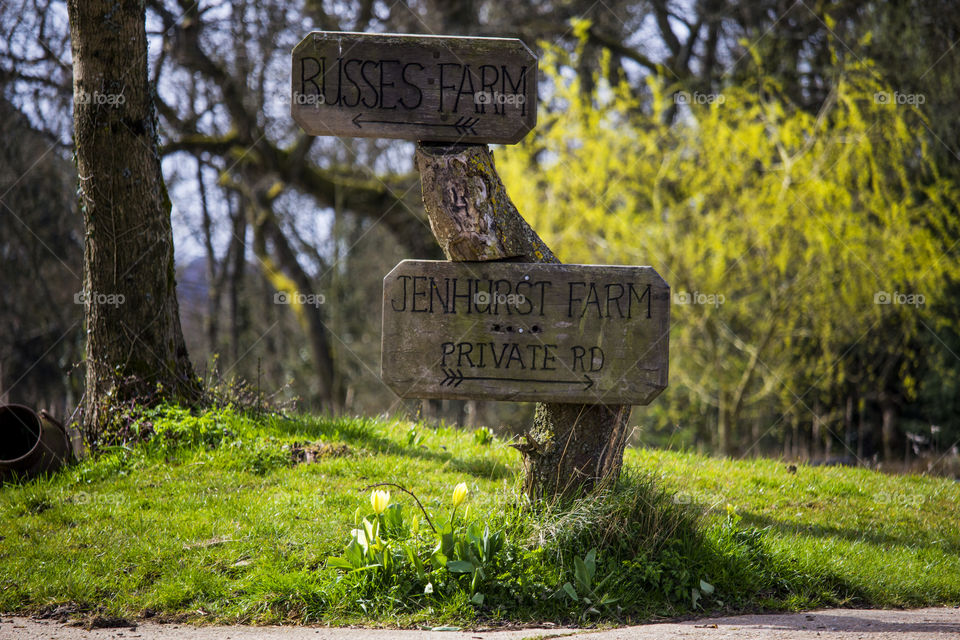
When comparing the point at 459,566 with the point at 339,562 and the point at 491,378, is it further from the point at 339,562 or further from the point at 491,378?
the point at 491,378

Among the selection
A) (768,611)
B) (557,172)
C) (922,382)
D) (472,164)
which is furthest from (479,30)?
(768,611)

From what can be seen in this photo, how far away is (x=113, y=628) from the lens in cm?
→ 351

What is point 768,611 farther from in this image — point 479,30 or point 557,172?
point 479,30

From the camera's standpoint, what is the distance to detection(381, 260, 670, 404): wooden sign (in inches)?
149

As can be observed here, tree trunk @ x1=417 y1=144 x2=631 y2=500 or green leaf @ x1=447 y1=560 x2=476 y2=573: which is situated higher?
tree trunk @ x1=417 y1=144 x2=631 y2=500

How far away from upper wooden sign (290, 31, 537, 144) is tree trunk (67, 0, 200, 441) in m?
2.71

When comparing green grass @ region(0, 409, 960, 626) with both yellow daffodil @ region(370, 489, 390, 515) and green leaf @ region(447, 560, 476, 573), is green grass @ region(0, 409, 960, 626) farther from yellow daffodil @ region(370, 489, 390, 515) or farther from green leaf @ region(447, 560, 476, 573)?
yellow daffodil @ region(370, 489, 390, 515)

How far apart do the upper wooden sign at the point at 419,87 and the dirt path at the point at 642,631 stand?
2.21 meters

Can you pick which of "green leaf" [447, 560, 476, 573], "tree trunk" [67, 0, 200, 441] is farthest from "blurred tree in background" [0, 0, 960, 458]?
"green leaf" [447, 560, 476, 573]

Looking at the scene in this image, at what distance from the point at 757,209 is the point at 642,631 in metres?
7.52

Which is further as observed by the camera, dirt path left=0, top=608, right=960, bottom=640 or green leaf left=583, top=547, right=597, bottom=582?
green leaf left=583, top=547, right=597, bottom=582

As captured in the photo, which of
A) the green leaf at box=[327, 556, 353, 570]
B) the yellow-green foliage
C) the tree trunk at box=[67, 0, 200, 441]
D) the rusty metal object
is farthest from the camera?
the yellow-green foliage

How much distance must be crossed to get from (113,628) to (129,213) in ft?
10.9

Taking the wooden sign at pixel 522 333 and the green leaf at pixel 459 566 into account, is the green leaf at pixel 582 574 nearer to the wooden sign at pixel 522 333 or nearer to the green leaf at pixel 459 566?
the green leaf at pixel 459 566
